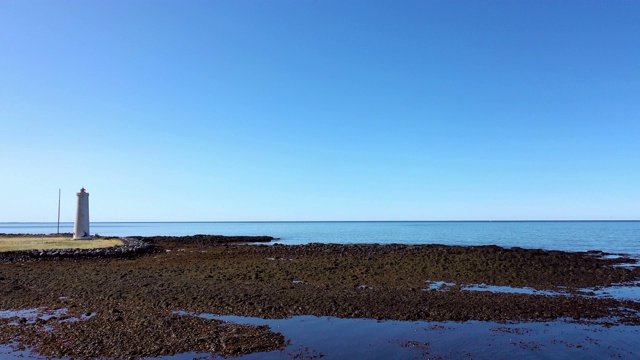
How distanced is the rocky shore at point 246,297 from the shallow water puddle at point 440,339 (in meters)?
0.69

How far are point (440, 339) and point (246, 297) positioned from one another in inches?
308

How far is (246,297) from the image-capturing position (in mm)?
16750

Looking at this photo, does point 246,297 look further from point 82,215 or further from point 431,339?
point 82,215

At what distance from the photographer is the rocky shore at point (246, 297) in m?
11.3

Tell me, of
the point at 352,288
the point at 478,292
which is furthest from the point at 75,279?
the point at 478,292

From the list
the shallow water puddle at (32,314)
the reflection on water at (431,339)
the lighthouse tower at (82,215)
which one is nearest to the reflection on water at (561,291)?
the reflection on water at (431,339)

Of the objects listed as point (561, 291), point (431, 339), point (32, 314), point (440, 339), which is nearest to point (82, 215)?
point (32, 314)

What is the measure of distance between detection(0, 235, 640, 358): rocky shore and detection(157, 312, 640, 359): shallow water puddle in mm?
694

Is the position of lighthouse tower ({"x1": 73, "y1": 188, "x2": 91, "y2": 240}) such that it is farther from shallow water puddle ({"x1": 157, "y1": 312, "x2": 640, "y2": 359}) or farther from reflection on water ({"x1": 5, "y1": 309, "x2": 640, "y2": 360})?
shallow water puddle ({"x1": 157, "y1": 312, "x2": 640, "y2": 359})

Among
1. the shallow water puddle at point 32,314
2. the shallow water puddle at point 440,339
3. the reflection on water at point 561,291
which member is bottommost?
the reflection on water at point 561,291

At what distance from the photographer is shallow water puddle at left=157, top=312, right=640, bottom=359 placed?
10703 millimetres

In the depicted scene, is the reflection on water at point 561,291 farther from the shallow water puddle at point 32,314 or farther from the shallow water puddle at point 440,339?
the shallow water puddle at point 32,314

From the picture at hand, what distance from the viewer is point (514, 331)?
1277 centimetres

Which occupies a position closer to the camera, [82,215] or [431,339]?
[431,339]
